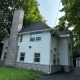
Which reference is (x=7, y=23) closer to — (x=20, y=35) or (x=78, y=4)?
(x=20, y=35)

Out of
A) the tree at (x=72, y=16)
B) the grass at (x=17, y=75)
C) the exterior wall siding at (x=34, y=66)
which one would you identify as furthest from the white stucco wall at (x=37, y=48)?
the grass at (x=17, y=75)

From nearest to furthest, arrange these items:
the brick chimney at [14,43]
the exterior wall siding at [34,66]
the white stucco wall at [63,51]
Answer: the exterior wall siding at [34,66]
the white stucco wall at [63,51]
the brick chimney at [14,43]

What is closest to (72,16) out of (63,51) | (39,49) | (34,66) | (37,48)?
(39,49)

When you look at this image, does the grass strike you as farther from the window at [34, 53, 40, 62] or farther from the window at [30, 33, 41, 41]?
the window at [30, 33, 41, 41]

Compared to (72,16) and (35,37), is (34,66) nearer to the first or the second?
(35,37)

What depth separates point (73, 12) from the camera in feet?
29.5

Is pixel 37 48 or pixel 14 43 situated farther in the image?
pixel 14 43

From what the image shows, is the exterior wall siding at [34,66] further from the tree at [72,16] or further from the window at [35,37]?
the tree at [72,16]

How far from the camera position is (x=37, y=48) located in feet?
44.3

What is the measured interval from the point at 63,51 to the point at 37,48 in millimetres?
4210

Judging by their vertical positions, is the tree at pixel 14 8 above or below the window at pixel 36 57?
above

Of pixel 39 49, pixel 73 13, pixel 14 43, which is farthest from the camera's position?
pixel 14 43

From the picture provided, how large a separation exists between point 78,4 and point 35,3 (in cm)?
1878

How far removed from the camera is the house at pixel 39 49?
12.7 m
